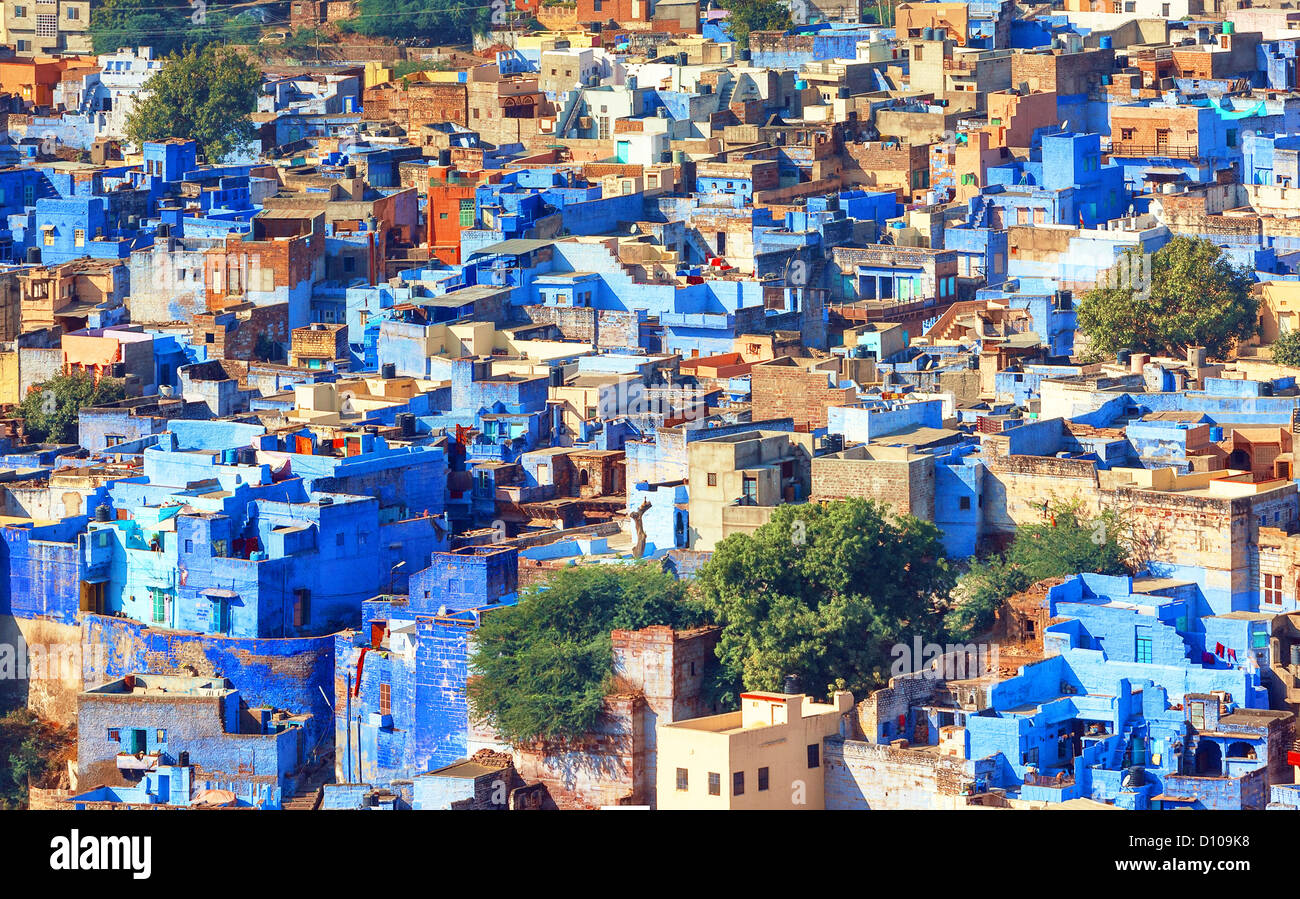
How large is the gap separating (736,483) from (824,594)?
3.19 meters

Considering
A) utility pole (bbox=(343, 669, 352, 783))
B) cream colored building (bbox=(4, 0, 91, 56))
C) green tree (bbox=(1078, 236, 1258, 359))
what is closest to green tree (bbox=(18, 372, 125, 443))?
utility pole (bbox=(343, 669, 352, 783))

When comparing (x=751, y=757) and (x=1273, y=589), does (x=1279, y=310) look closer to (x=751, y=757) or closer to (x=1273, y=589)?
(x=1273, y=589)

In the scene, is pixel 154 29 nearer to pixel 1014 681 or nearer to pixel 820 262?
pixel 820 262

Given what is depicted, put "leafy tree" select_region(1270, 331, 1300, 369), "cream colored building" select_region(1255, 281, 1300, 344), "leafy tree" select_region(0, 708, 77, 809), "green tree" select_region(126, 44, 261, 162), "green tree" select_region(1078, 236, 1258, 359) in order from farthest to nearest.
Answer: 1. "green tree" select_region(126, 44, 261, 162)
2. "cream colored building" select_region(1255, 281, 1300, 344)
3. "green tree" select_region(1078, 236, 1258, 359)
4. "leafy tree" select_region(1270, 331, 1300, 369)
5. "leafy tree" select_region(0, 708, 77, 809)

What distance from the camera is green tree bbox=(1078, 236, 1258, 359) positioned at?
139 ft

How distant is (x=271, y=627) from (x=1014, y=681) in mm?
9317

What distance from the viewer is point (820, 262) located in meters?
48.7

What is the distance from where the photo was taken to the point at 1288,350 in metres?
41.5

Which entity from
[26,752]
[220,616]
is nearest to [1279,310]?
[220,616]

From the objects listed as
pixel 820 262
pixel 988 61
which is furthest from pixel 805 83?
pixel 820 262

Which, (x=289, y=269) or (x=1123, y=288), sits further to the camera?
(x=289, y=269)

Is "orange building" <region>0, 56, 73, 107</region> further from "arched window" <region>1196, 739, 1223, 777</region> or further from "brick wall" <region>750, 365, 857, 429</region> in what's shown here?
"arched window" <region>1196, 739, 1223, 777</region>

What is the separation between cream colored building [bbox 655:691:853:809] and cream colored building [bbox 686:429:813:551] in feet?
17.7
